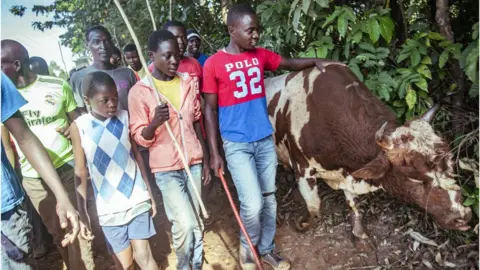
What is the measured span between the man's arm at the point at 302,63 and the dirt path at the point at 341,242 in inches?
65.5

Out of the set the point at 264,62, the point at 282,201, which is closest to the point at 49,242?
the point at 282,201

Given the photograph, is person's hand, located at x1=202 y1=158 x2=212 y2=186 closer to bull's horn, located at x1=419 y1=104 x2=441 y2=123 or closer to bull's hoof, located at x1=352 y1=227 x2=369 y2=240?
bull's hoof, located at x1=352 y1=227 x2=369 y2=240

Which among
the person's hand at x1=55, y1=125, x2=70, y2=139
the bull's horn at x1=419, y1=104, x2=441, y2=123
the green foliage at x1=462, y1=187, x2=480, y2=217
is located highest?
the person's hand at x1=55, y1=125, x2=70, y2=139

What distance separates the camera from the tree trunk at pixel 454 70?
333cm

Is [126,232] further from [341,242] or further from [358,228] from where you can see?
[358,228]

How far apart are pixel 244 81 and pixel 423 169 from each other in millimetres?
1551

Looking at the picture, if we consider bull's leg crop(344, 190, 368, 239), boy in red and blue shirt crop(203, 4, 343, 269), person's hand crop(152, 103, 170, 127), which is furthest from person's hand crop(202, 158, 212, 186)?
bull's leg crop(344, 190, 368, 239)

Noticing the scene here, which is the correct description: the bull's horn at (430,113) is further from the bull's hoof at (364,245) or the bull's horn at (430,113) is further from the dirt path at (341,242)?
the bull's hoof at (364,245)

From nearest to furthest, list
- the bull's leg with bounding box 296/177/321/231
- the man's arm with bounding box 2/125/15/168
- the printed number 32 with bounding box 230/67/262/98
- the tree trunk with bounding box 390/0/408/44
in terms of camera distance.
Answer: the man's arm with bounding box 2/125/15/168 → the printed number 32 with bounding box 230/67/262/98 → the bull's leg with bounding box 296/177/321/231 → the tree trunk with bounding box 390/0/408/44

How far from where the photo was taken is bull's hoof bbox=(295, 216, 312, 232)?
163 inches

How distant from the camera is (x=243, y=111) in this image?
10.2 feet

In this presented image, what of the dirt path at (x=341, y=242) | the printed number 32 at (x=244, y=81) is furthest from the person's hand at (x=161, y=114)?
the dirt path at (x=341, y=242)

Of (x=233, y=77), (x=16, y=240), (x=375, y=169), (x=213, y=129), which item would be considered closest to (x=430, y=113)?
(x=375, y=169)

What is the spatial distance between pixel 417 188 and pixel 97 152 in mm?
2496
